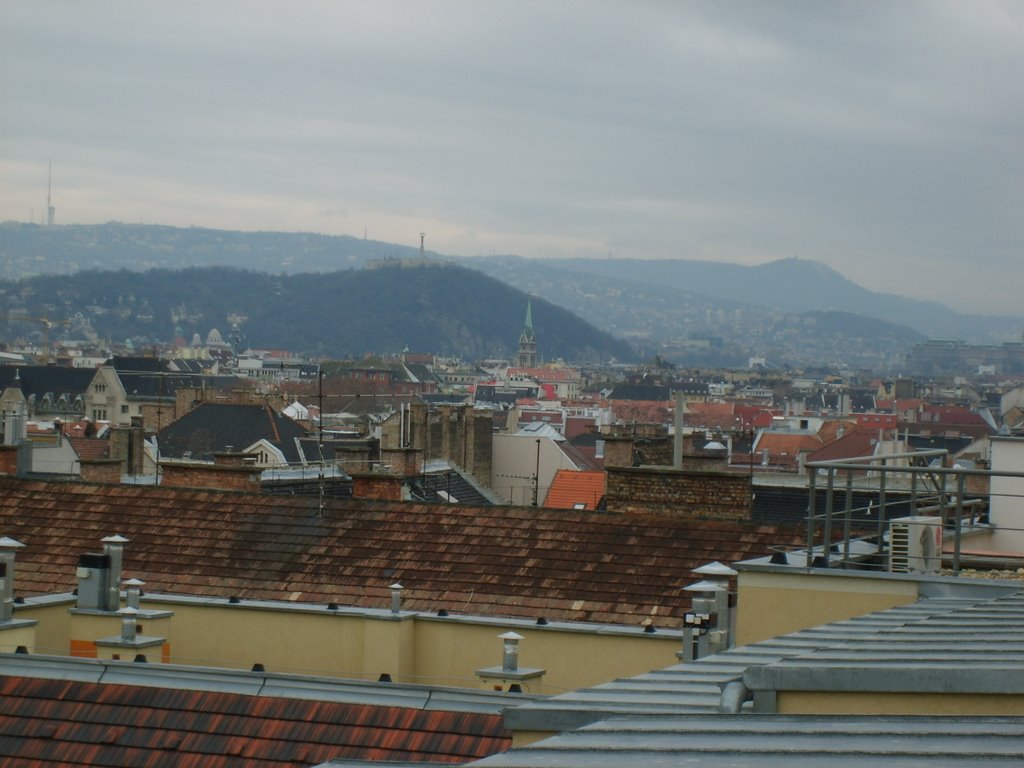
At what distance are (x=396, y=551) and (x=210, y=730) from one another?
834 cm

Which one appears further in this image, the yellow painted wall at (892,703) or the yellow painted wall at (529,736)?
the yellow painted wall at (529,736)

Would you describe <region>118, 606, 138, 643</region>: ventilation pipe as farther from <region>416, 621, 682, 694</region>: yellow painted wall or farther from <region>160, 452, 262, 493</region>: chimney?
<region>160, 452, 262, 493</region>: chimney

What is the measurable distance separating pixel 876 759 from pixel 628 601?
451 inches

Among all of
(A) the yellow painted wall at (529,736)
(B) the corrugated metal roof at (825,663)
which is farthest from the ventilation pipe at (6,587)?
(A) the yellow painted wall at (529,736)

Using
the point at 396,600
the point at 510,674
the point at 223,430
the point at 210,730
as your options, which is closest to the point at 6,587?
the point at 396,600

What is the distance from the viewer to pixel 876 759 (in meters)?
4.88

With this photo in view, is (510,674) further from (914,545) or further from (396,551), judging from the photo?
(396,551)

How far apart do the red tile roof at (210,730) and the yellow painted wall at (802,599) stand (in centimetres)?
228

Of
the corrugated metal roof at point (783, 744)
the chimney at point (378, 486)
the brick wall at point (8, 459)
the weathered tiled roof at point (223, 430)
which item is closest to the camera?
the corrugated metal roof at point (783, 744)

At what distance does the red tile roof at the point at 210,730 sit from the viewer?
928 centimetres

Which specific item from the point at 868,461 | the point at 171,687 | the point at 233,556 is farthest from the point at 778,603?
the point at 233,556

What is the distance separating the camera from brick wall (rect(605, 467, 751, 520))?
65.0 ft

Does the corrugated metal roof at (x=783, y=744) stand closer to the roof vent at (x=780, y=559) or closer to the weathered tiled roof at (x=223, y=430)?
the roof vent at (x=780, y=559)

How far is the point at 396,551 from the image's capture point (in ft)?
59.0
